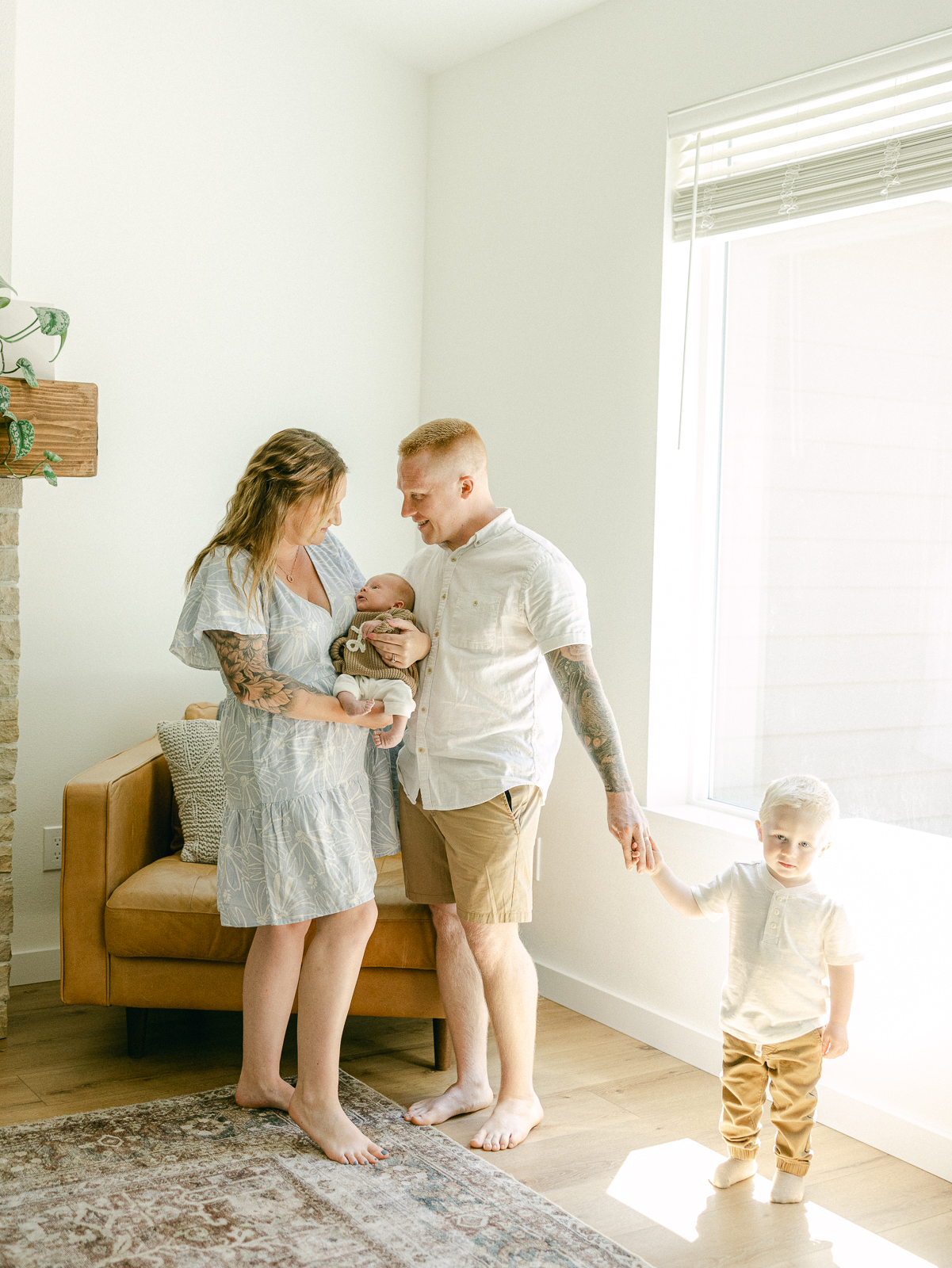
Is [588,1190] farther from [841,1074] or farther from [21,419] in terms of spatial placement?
[21,419]

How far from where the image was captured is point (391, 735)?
2334 mm

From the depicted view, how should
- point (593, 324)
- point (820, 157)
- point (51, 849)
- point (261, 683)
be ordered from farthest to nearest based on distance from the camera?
point (51, 849) → point (593, 324) → point (820, 157) → point (261, 683)

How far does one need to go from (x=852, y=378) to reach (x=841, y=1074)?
154cm

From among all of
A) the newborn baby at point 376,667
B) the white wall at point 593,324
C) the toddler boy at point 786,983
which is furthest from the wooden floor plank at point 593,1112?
the newborn baby at point 376,667

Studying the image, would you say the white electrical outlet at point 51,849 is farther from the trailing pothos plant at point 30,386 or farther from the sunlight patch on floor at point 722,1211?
the sunlight patch on floor at point 722,1211

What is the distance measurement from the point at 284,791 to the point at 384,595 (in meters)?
0.45

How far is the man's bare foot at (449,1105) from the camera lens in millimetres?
2453

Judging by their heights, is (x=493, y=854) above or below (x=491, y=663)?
below

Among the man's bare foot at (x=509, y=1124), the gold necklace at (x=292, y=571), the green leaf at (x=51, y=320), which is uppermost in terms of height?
the green leaf at (x=51, y=320)

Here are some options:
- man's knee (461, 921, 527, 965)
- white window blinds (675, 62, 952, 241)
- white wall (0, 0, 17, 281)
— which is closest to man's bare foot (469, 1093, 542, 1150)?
man's knee (461, 921, 527, 965)

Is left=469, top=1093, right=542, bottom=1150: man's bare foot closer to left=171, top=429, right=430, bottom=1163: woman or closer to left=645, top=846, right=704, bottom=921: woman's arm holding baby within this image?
left=171, top=429, right=430, bottom=1163: woman

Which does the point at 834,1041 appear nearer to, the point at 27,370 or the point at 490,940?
the point at 490,940

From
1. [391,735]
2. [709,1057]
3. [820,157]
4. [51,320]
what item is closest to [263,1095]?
[391,735]

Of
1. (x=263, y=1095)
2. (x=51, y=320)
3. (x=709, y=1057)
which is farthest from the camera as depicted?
(x=709, y=1057)
